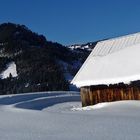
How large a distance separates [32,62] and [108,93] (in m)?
47.8

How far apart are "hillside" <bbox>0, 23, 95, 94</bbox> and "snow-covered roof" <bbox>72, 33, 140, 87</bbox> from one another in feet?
90.2

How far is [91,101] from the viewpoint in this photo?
1862 cm

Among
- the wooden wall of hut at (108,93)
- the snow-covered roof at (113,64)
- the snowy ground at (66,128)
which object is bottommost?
the snowy ground at (66,128)

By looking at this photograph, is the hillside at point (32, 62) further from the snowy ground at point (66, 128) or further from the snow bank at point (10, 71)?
the snowy ground at point (66, 128)

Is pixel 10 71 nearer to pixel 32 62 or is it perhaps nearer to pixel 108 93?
pixel 32 62

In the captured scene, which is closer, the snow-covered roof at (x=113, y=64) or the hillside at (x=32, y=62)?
the snow-covered roof at (x=113, y=64)

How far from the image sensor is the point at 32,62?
213ft

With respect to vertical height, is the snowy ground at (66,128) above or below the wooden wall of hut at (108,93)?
below

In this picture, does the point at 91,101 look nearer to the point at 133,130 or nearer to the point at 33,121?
the point at 33,121

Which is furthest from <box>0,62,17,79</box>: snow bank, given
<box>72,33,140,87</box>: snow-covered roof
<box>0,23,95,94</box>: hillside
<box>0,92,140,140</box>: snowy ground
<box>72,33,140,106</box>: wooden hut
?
<box>0,92,140,140</box>: snowy ground

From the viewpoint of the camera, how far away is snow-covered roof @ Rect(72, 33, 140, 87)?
16.1 meters

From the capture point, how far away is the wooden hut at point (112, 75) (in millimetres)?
16234

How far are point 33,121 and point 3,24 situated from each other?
90681 mm

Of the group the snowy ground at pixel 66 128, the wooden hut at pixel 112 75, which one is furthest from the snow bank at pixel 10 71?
the snowy ground at pixel 66 128
